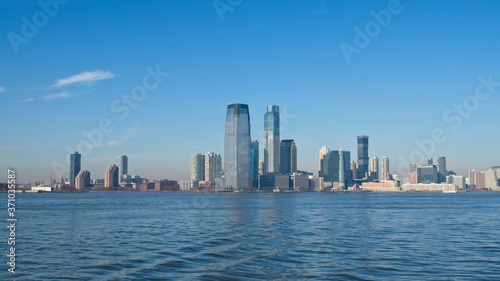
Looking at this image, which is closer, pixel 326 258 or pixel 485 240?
pixel 326 258

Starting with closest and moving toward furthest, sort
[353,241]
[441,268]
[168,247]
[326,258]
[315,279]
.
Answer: [315,279] < [441,268] < [326,258] < [168,247] < [353,241]

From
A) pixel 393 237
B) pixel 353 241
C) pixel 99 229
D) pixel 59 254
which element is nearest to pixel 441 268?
pixel 353 241

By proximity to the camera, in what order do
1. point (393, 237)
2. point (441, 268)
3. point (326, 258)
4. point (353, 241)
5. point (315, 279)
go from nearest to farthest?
point (315, 279) < point (441, 268) < point (326, 258) < point (353, 241) < point (393, 237)

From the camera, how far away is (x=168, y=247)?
3950cm

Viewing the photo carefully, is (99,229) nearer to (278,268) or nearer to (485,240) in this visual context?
(278,268)

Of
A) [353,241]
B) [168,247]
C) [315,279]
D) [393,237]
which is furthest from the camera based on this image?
[393,237]

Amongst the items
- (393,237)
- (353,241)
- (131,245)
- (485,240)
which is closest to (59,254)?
(131,245)

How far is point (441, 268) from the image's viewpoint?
99.8ft

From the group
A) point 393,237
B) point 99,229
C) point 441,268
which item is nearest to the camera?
point 441,268

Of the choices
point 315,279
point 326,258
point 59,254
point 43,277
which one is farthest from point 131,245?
point 315,279

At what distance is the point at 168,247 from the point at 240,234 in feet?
36.0

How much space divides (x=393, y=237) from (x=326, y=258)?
1463cm

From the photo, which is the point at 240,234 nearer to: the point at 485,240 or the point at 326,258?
the point at 326,258

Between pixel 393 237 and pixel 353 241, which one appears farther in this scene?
pixel 393 237
